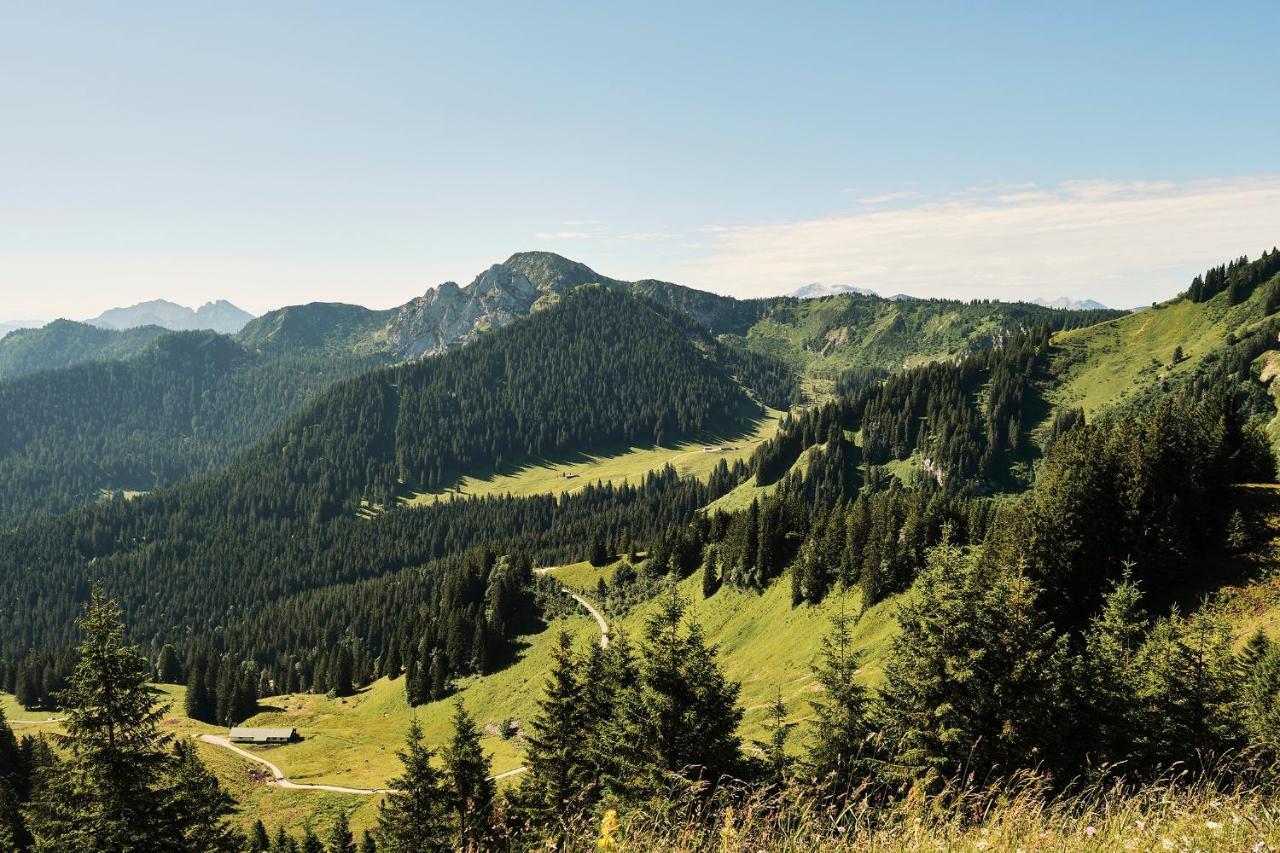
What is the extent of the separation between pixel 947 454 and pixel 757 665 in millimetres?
125539

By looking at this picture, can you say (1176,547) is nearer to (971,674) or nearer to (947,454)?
(971,674)

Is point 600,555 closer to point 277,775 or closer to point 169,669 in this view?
point 277,775

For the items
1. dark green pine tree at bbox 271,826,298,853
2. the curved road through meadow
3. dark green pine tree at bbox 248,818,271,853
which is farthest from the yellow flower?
dark green pine tree at bbox 248,818,271,853

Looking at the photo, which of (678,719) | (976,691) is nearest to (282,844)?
(678,719)

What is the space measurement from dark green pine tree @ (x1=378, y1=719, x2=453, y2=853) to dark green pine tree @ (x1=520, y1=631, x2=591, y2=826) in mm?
5221

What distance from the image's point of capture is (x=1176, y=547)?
48.0 m

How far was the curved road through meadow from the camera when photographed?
76.9 metres

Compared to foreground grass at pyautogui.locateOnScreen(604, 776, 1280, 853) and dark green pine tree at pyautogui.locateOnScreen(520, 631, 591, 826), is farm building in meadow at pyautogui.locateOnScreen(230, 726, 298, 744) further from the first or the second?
foreground grass at pyautogui.locateOnScreen(604, 776, 1280, 853)

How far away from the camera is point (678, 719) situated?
27.2 metres

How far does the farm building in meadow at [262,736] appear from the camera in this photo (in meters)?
102

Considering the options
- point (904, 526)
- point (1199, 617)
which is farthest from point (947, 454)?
point (1199, 617)

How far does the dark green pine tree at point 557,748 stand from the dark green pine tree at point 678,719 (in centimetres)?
1015

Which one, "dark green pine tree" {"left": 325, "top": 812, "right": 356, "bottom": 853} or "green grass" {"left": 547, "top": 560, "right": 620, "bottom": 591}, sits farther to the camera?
"green grass" {"left": 547, "top": 560, "right": 620, "bottom": 591}

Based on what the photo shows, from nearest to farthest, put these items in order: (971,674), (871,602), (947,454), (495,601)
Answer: (971,674) → (871,602) → (495,601) → (947,454)
